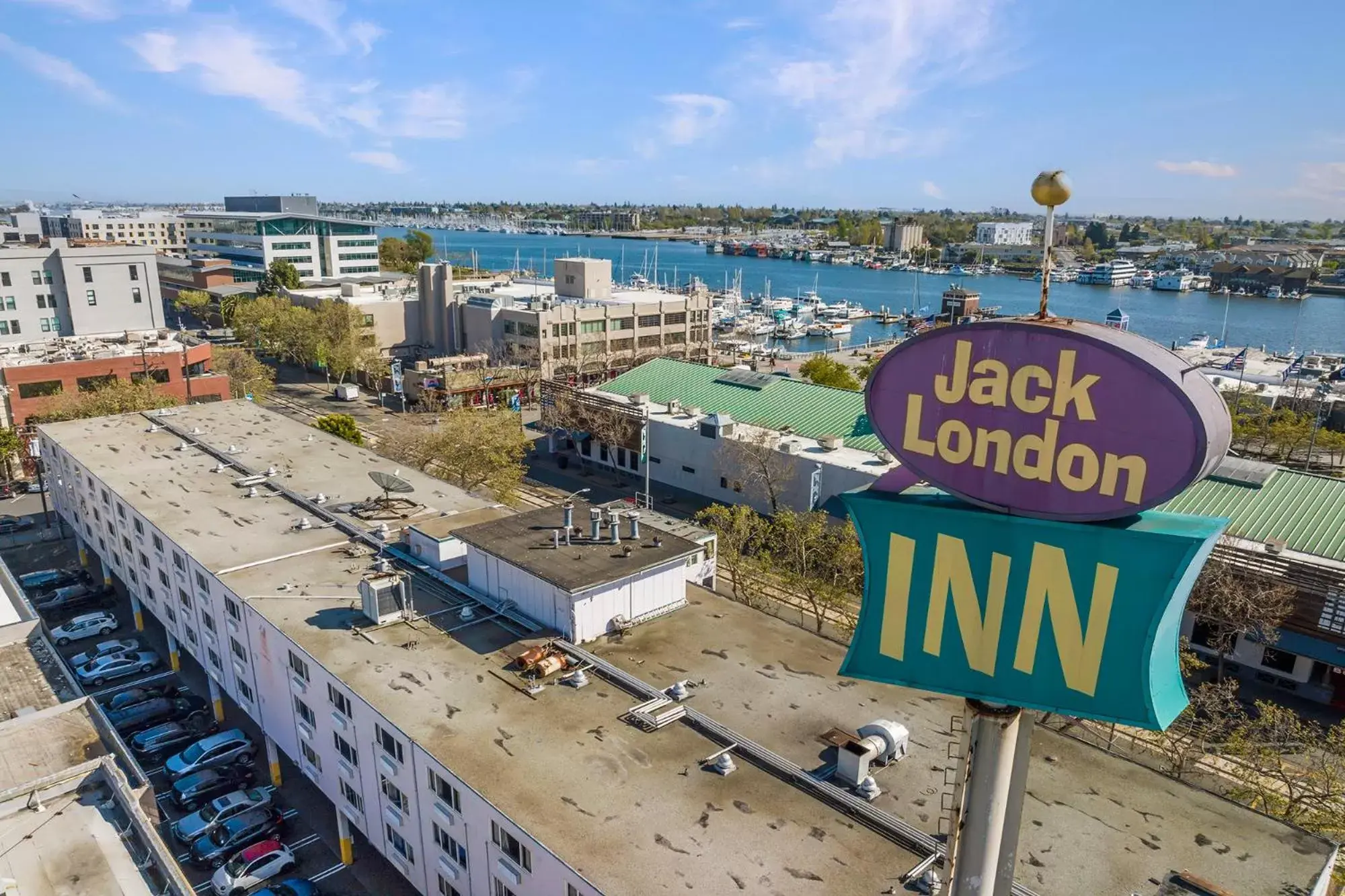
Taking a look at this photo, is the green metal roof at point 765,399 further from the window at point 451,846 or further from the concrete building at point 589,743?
the window at point 451,846

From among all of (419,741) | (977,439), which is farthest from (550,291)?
(977,439)

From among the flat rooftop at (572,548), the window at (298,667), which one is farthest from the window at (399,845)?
the flat rooftop at (572,548)

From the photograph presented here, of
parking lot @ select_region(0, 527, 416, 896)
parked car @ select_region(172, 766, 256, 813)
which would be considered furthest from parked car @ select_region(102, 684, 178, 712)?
parked car @ select_region(172, 766, 256, 813)

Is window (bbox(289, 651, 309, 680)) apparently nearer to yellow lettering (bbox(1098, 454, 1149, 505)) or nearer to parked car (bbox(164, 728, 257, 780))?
parked car (bbox(164, 728, 257, 780))

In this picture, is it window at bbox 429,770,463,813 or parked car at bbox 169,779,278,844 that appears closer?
window at bbox 429,770,463,813

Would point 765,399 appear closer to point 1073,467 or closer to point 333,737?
point 333,737

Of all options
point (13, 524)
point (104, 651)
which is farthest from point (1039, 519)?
point (13, 524)
